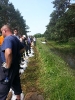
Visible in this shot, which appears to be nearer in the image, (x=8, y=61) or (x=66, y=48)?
(x=8, y=61)

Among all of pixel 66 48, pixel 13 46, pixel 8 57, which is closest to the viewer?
pixel 8 57

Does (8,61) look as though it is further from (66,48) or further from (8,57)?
(66,48)

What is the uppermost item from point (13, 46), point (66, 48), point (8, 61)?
point (13, 46)

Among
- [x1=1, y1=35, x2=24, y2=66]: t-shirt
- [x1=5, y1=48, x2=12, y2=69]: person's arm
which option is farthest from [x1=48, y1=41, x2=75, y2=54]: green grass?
[x1=5, y1=48, x2=12, y2=69]: person's arm

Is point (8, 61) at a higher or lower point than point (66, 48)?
higher

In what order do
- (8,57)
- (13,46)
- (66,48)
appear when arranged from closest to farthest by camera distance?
(8,57) < (13,46) < (66,48)

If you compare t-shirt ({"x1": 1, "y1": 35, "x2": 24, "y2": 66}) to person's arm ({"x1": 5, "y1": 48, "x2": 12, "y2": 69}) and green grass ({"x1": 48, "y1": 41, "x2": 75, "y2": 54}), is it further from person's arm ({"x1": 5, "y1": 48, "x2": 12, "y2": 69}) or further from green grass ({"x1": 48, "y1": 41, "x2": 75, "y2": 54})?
green grass ({"x1": 48, "y1": 41, "x2": 75, "y2": 54})

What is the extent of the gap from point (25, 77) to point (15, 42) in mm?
4699

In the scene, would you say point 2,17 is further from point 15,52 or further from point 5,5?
point 15,52

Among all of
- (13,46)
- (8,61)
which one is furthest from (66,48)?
(8,61)

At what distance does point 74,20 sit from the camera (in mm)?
42219

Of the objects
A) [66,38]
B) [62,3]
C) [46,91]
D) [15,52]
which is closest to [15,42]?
[15,52]

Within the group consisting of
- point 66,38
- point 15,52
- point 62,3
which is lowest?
point 66,38

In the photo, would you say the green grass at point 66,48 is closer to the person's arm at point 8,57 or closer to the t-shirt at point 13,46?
the t-shirt at point 13,46
